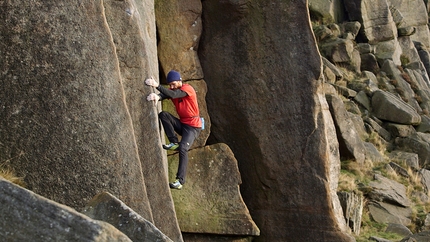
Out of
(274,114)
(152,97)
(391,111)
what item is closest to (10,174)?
(152,97)

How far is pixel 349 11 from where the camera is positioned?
95.1 feet

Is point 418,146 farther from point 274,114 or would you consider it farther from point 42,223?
point 42,223

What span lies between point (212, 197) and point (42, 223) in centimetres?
716

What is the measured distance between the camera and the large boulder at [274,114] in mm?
13828

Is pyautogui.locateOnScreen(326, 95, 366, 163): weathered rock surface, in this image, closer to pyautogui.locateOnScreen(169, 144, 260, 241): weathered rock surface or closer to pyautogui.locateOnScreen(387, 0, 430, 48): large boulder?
pyautogui.locateOnScreen(169, 144, 260, 241): weathered rock surface

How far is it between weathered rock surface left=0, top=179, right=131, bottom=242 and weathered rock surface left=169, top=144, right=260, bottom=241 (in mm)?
6754

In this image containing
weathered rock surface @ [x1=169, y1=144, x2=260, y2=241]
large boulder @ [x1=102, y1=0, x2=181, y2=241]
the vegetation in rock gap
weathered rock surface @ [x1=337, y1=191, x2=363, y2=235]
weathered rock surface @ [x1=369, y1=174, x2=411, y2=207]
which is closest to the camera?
the vegetation in rock gap

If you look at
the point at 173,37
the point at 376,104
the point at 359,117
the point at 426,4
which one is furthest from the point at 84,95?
the point at 426,4

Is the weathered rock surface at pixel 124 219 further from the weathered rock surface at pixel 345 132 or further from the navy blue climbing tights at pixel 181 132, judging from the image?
the weathered rock surface at pixel 345 132

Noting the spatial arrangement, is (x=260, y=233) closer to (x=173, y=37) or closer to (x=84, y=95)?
(x=173, y=37)

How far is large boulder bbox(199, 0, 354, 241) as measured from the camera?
1383 cm

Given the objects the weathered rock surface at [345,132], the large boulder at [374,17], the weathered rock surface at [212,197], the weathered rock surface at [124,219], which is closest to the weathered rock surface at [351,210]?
the weathered rock surface at [345,132]

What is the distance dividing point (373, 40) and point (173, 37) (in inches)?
645

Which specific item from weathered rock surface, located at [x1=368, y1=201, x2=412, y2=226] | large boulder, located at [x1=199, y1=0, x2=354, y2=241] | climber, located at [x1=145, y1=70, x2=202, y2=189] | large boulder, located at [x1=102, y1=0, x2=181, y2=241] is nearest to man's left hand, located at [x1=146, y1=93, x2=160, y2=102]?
large boulder, located at [x1=102, y1=0, x2=181, y2=241]
